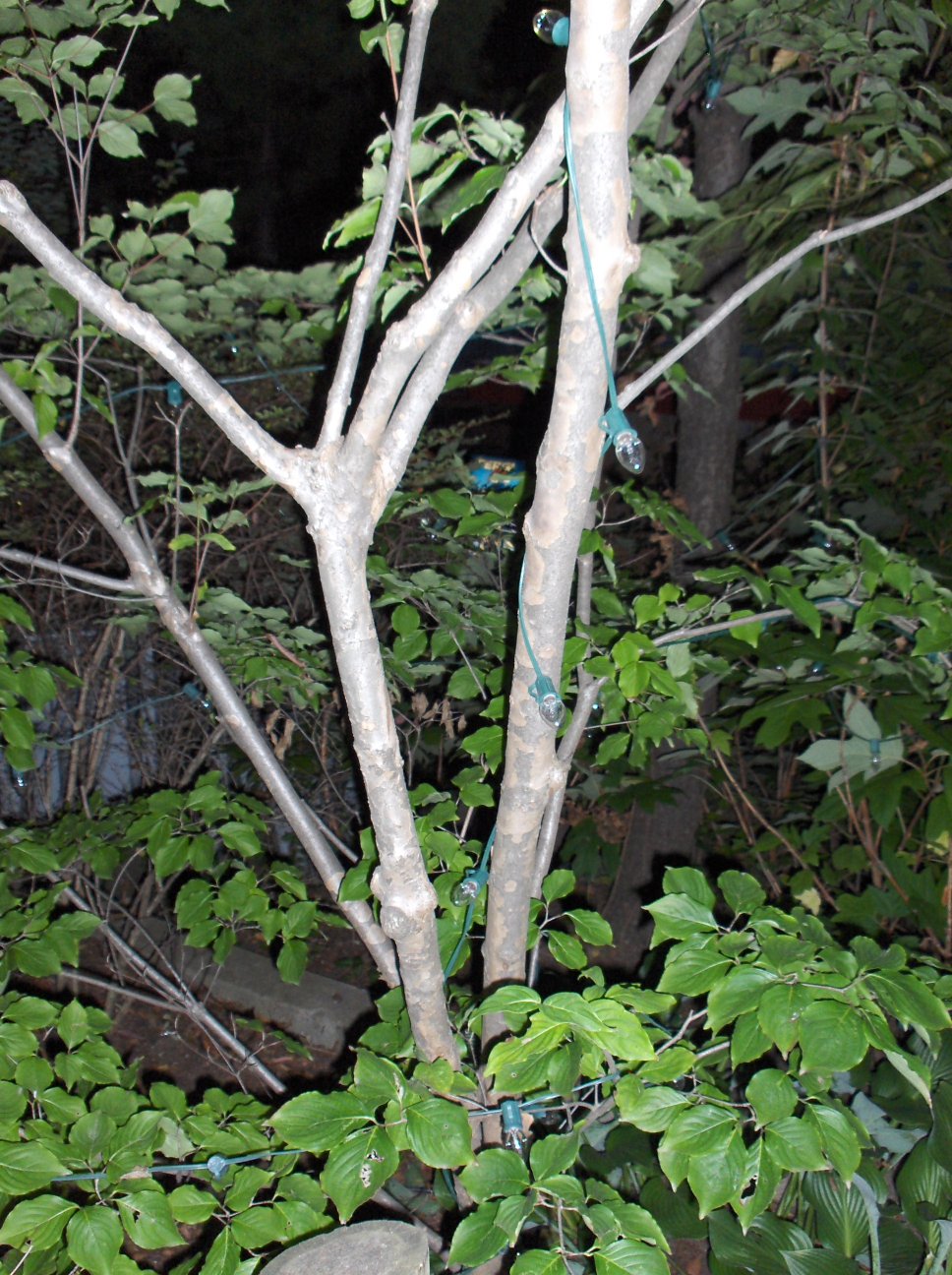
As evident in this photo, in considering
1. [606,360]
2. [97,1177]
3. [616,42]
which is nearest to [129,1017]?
[97,1177]

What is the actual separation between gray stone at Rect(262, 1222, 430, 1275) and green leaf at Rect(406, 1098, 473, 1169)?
0.09 metres

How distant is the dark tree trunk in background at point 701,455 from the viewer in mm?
2879

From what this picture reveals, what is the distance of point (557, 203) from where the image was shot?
3.30 ft

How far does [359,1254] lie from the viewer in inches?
38.2

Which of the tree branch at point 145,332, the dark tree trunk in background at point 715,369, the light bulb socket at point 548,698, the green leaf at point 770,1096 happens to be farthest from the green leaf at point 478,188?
the dark tree trunk in background at point 715,369

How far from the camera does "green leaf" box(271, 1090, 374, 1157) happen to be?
3.30ft

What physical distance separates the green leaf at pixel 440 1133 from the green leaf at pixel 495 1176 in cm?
2

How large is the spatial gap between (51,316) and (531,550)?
167cm

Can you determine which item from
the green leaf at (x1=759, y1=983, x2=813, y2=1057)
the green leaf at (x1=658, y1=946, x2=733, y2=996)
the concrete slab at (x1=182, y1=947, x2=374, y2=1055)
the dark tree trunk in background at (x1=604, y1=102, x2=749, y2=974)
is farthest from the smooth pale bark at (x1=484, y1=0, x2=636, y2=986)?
the concrete slab at (x1=182, y1=947, x2=374, y2=1055)

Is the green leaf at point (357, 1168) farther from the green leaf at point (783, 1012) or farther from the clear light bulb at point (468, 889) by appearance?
the green leaf at point (783, 1012)

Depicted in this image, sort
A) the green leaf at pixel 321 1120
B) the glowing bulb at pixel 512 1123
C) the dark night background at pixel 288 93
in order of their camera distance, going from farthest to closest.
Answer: the dark night background at pixel 288 93 → the glowing bulb at pixel 512 1123 → the green leaf at pixel 321 1120

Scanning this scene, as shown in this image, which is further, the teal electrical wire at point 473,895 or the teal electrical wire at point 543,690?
the teal electrical wire at point 473,895

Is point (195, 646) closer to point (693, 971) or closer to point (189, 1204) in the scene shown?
point (189, 1204)

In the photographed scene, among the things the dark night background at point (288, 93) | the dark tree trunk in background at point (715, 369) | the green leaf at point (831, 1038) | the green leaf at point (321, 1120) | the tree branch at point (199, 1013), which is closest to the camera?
the green leaf at point (831, 1038)
